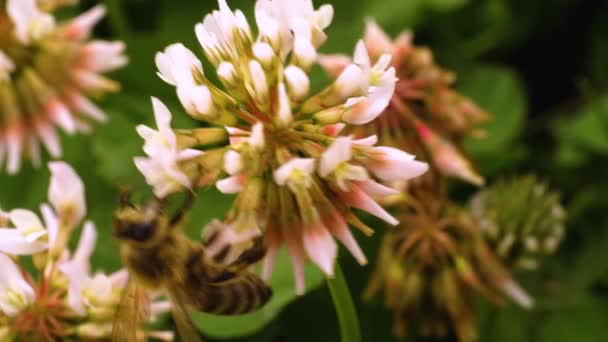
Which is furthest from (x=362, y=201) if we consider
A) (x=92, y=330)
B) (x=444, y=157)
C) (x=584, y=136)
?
(x=584, y=136)

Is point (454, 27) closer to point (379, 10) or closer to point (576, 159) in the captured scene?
point (379, 10)

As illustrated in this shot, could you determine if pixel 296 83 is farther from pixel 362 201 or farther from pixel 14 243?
pixel 14 243

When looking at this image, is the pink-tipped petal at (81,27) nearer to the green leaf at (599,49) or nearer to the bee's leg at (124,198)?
the bee's leg at (124,198)

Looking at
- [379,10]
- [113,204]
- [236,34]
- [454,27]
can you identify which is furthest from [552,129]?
[236,34]

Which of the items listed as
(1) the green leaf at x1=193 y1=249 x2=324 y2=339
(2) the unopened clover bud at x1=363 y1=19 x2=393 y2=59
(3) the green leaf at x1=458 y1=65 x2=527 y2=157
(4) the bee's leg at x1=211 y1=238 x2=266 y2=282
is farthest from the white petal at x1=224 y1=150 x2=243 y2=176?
(3) the green leaf at x1=458 y1=65 x2=527 y2=157

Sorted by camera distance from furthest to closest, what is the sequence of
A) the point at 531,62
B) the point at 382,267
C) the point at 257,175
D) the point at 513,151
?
the point at 531,62 < the point at 513,151 < the point at 382,267 < the point at 257,175

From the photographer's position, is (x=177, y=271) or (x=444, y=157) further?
(x=444, y=157)

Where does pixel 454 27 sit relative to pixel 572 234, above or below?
above
